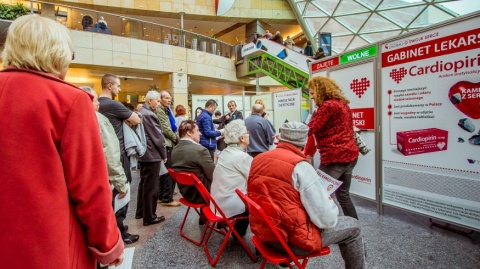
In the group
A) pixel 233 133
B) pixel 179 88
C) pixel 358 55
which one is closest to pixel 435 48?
pixel 358 55

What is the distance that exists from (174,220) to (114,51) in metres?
10.3

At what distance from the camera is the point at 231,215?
8.85 ft

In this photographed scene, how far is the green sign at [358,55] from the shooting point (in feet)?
12.5

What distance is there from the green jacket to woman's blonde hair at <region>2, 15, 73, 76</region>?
11.2ft

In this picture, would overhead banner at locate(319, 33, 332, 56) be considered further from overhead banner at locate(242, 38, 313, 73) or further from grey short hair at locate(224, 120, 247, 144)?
grey short hair at locate(224, 120, 247, 144)

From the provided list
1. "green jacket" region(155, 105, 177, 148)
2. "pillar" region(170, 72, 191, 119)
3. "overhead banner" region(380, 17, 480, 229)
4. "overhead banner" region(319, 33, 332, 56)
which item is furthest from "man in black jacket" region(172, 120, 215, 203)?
"overhead banner" region(319, 33, 332, 56)

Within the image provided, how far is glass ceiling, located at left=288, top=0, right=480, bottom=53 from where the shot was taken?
48.1 ft

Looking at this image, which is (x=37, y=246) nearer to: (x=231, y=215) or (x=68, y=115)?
(x=68, y=115)

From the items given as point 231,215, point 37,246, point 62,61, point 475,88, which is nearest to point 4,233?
point 37,246

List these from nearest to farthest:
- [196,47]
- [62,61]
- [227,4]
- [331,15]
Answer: [62,61] → [196,47] → [227,4] → [331,15]

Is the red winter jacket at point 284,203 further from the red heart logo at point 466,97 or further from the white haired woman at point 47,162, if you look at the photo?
the red heart logo at point 466,97

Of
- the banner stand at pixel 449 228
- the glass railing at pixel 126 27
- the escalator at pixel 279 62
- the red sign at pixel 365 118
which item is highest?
the glass railing at pixel 126 27

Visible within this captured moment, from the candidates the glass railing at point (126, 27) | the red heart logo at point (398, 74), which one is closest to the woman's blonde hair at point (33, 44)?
the red heart logo at point (398, 74)

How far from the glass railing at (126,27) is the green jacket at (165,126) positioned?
7.77 meters
